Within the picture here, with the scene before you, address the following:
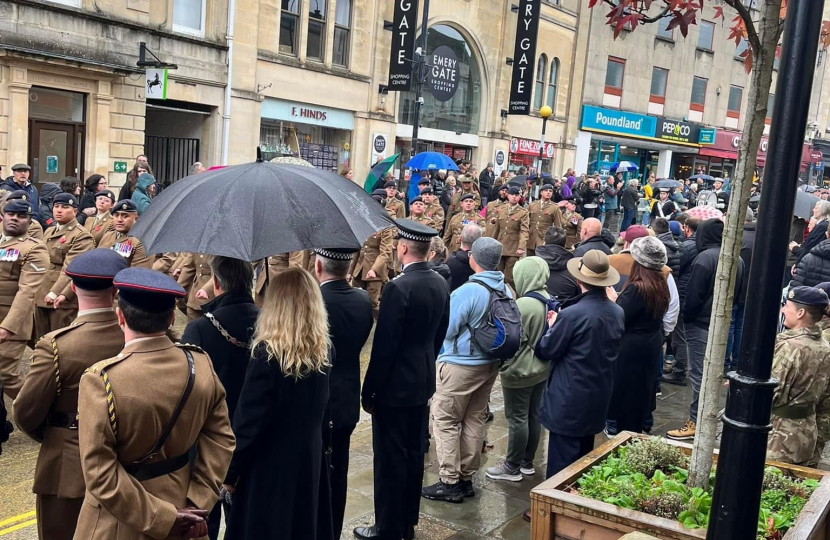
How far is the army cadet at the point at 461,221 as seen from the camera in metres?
13.2

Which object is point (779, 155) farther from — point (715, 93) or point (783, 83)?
point (715, 93)

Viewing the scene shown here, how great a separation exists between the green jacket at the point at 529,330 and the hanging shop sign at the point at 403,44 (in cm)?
1766

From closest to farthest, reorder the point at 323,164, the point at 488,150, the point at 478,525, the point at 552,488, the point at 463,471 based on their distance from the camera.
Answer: the point at 552,488, the point at 478,525, the point at 463,471, the point at 323,164, the point at 488,150

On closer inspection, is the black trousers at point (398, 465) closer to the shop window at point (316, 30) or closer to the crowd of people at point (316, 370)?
the crowd of people at point (316, 370)

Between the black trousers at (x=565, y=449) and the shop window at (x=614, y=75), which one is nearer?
the black trousers at (x=565, y=449)

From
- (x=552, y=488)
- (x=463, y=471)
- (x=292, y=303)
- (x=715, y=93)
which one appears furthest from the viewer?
(x=715, y=93)

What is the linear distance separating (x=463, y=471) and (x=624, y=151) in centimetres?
3378

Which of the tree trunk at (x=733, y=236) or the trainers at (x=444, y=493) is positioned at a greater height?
the tree trunk at (x=733, y=236)

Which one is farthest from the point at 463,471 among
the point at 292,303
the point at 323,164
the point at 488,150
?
the point at 488,150

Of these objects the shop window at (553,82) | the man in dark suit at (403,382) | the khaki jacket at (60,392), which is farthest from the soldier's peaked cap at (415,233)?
the shop window at (553,82)

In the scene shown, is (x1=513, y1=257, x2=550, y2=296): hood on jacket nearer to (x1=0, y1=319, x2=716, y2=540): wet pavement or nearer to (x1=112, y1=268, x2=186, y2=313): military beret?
(x1=0, y1=319, x2=716, y2=540): wet pavement

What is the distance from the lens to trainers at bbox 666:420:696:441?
7.38m

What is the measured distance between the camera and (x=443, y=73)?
26547 mm

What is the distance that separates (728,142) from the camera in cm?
4088
